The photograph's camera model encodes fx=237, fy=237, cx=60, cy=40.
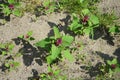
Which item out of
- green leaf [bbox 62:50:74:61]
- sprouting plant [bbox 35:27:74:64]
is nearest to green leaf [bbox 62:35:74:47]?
sprouting plant [bbox 35:27:74:64]

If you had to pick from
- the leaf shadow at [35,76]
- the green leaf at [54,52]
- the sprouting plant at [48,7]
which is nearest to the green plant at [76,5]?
the sprouting plant at [48,7]

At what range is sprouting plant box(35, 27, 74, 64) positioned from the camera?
3.79 meters

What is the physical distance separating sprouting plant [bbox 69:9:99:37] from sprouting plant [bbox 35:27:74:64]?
0.42 metres

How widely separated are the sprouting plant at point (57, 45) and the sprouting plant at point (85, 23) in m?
0.42

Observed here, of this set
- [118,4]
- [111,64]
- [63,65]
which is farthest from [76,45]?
[118,4]

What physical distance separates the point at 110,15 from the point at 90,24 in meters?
0.58

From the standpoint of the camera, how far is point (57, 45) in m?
3.84

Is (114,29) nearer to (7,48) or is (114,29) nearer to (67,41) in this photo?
(67,41)

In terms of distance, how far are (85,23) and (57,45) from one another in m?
0.74

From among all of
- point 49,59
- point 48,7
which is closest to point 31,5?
point 48,7

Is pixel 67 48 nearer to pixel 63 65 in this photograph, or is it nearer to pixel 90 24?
pixel 63 65

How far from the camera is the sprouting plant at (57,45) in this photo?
12.4 ft

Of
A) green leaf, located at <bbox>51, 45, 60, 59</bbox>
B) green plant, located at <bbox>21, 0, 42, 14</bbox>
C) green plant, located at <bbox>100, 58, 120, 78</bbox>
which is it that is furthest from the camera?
green plant, located at <bbox>21, 0, 42, 14</bbox>

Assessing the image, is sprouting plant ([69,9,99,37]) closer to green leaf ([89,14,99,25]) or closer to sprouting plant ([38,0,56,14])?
green leaf ([89,14,99,25])
